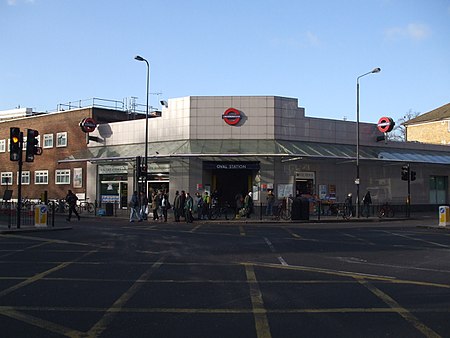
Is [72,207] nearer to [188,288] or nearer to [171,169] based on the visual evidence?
[171,169]

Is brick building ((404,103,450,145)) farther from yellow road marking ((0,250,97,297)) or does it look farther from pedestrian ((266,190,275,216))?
yellow road marking ((0,250,97,297))

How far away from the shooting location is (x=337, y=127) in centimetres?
3594

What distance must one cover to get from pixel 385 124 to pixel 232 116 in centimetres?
1210

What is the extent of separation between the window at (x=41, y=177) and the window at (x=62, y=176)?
170 cm

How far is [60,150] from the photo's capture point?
41594mm

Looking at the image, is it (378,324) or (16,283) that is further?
(16,283)

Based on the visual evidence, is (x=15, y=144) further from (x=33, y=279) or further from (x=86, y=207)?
(x=86, y=207)

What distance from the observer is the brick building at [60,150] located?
39719 mm

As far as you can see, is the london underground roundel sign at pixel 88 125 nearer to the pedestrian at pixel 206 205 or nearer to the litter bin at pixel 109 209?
the litter bin at pixel 109 209

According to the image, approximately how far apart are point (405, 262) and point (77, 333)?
28.9 feet

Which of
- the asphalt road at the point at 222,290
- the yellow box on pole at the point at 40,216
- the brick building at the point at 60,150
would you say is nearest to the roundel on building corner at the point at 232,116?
the brick building at the point at 60,150

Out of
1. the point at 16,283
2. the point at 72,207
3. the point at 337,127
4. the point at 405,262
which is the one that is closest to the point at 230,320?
the point at 16,283

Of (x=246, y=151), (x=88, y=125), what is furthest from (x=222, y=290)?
(x=88, y=125)

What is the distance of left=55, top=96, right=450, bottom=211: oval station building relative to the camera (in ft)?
107
